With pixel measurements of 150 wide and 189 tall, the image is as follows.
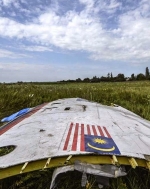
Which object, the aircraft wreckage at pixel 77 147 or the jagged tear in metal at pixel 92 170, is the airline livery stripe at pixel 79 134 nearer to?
the aircraft wreckage at pixel 77 147

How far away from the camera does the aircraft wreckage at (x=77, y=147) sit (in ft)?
5.01

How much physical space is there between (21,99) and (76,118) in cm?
388

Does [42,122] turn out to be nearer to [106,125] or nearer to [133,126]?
[106,125]

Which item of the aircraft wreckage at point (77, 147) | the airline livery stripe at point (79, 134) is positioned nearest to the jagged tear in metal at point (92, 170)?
the aircraft wreckage at point (77, 147)

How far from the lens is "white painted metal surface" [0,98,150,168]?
1642 millimetres

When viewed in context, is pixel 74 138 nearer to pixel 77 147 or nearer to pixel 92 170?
pixel 77 147

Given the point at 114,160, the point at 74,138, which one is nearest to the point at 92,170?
the point at 114,160

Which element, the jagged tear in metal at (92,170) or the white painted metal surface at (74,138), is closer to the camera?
the jagged tear in metal at (92,170)

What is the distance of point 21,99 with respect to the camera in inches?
245

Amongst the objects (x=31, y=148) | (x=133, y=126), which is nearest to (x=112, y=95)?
Answer: (x=133, y=126)

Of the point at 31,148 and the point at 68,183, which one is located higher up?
the point at 31,148

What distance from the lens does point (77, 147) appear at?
5.54 feet

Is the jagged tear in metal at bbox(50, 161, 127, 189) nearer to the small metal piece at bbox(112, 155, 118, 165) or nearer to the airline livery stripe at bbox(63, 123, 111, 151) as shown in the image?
the small metal piece at bbox(112, 155, 118, 165)

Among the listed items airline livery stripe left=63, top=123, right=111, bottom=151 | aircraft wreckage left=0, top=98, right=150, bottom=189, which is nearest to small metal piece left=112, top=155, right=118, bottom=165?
aircraft wreckage left=0, top=98, right=150, bottom=189
